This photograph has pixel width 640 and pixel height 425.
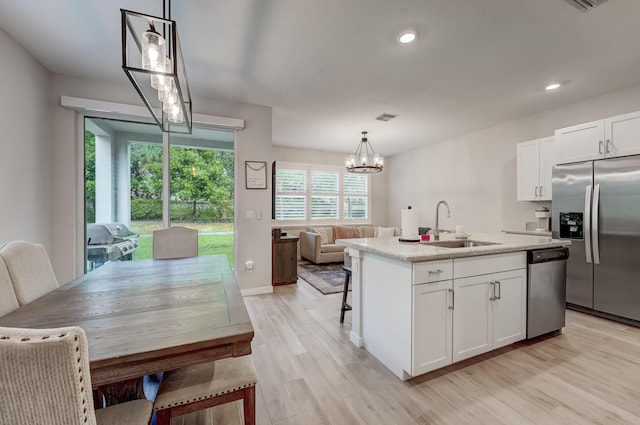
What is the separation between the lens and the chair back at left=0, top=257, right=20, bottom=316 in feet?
4.08

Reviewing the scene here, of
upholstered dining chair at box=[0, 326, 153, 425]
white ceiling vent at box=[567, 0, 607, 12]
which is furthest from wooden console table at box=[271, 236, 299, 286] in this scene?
white ceiling vent at box=[567, 0, 607, 12]

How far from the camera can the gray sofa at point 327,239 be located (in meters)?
5.71

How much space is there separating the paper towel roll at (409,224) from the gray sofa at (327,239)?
328 cm

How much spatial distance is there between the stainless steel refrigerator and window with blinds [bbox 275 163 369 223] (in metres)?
4.41

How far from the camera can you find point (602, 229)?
2.95 meters

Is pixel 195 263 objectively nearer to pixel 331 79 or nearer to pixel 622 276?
pixel 331 79

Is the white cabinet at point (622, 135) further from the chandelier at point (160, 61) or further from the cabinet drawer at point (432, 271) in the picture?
the chandelier at point (160, 61)

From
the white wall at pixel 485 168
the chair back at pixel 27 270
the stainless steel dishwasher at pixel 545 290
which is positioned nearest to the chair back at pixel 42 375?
the chair back at pixel 27 270

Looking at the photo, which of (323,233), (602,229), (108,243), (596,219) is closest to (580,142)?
(596,219)

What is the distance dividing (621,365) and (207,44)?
14.3 ft

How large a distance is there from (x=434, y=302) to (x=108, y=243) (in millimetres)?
3857

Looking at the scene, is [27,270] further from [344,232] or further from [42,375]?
[344,232]

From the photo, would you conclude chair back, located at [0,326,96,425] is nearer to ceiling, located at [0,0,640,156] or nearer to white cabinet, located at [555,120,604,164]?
ceiling, located at [0,0,640,156]

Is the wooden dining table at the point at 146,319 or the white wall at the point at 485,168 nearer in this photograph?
the wooden dining table at the point at 146,319
